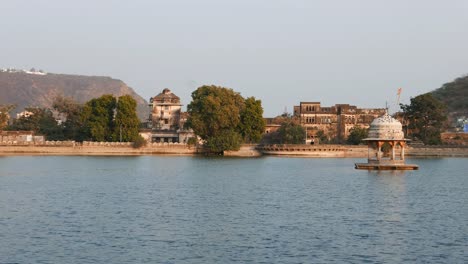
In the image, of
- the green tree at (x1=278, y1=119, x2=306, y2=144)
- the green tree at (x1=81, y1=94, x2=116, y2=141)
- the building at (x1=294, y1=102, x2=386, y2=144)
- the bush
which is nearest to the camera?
the bush

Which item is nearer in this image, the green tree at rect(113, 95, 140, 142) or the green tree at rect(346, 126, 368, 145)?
the green tree at rect(113, 95, 140, 142)

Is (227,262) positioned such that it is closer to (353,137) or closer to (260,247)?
(260,247)

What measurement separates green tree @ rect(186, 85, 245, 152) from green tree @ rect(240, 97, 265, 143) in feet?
3.01

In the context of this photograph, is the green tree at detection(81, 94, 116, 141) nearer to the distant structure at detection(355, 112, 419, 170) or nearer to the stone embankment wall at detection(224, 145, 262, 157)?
the stone embankment wall at detection(224, 145, 262, 157)

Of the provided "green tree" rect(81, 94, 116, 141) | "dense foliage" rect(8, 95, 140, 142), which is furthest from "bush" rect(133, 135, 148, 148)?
"green tree" rect(81, 94, 116, 141)

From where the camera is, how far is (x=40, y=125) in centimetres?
13962

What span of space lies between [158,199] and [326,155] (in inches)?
2903

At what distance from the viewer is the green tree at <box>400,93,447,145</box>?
128375 millimetres

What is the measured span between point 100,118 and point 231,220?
86084mm

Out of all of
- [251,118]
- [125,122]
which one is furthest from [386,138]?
[125,122]

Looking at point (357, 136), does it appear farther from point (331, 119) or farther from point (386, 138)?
point (386, 138)

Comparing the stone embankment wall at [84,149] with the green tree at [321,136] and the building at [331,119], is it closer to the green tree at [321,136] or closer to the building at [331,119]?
the green tree at [321,136]

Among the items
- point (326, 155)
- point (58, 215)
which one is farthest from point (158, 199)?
point (326, 155)

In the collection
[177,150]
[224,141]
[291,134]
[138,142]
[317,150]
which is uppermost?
[291,134]
